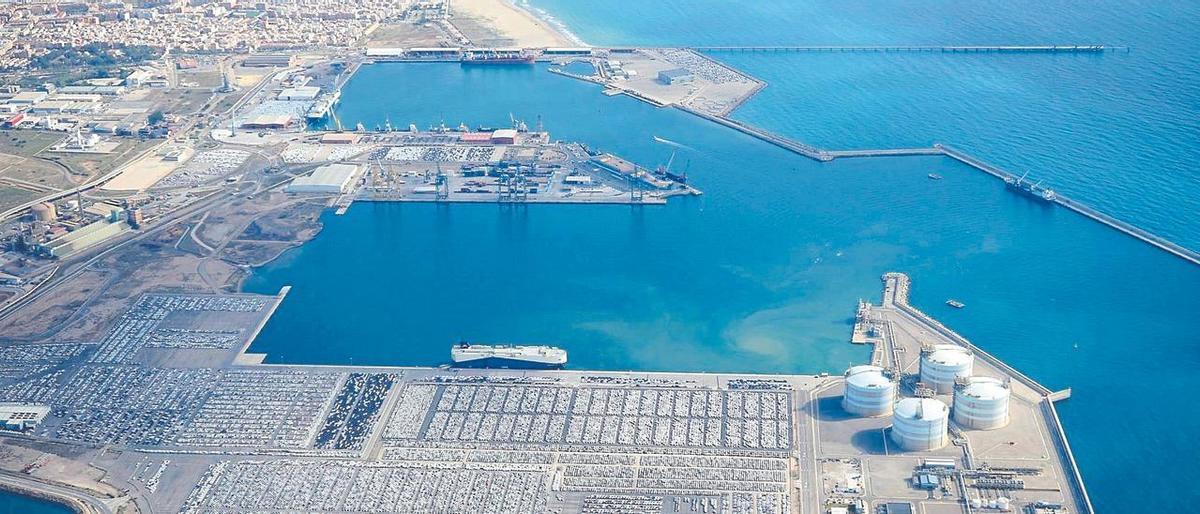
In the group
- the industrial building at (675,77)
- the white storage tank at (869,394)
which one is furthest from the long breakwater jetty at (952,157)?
the white storage tank at (869,394)

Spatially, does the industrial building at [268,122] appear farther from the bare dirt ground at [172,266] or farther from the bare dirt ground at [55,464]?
the bare dirt ground at [55,464]

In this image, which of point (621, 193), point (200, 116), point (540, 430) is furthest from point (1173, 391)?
point (200, 116)

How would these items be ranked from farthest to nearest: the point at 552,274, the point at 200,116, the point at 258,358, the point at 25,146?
1. the point at 200,116
2. the point at 25,146
3. the point at 552,274
4. the point at 258,358

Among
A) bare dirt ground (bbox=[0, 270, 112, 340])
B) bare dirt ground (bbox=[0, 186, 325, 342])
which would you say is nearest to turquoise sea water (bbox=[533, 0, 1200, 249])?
bare dirt ground (bbox=[0, 186, 325, 342])

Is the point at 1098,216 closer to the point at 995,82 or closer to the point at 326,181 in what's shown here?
the point at 995,82

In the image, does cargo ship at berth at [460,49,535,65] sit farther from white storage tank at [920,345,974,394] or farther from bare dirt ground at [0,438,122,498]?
bare dirt ground at [0,438,122,498]

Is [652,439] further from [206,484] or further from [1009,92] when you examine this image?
[1009,92]
